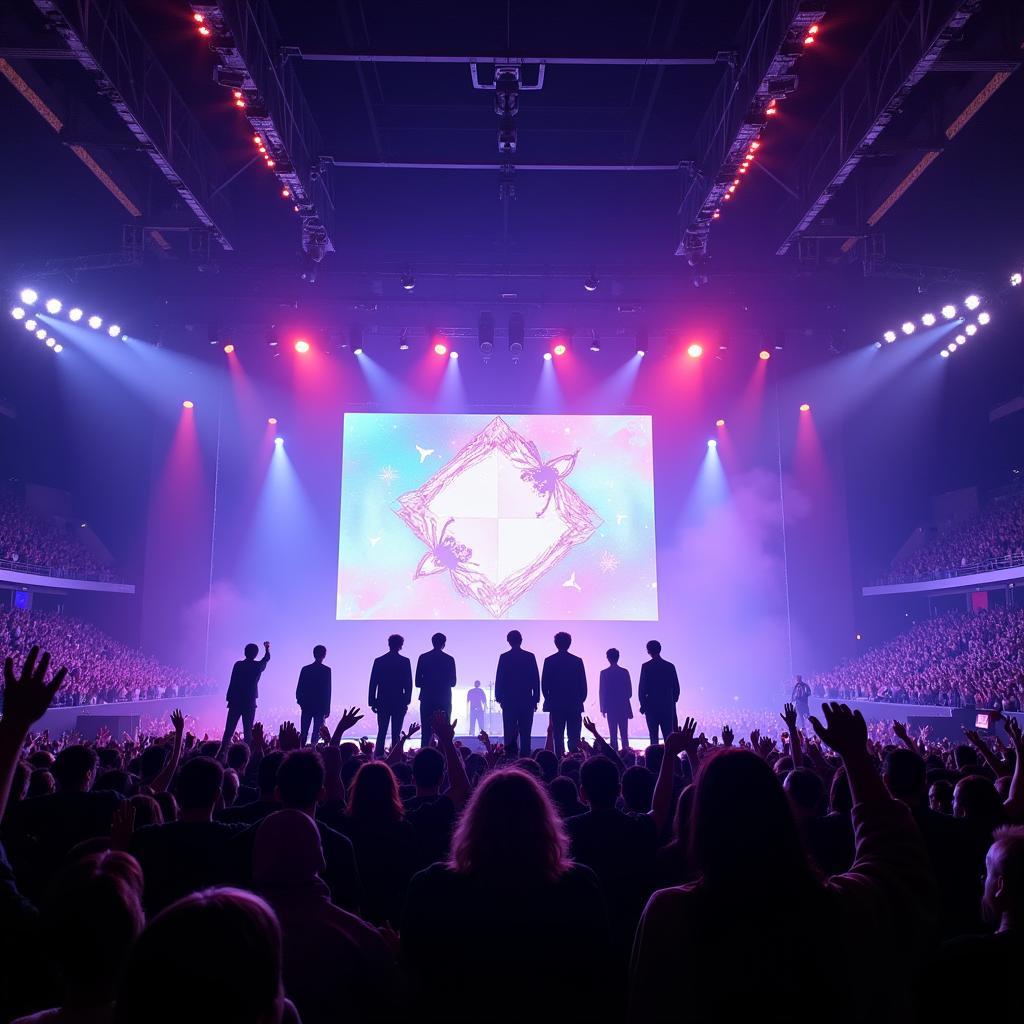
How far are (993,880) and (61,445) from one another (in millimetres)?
26039

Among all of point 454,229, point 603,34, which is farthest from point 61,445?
point 603,34

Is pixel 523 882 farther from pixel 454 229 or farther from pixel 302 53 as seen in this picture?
pixel 454 229

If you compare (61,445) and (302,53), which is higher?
(302,53)

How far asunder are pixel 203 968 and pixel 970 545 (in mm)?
25493

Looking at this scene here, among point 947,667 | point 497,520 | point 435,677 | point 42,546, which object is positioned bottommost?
point 435,677

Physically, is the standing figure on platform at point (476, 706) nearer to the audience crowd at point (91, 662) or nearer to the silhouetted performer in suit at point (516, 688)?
the audience crowd at point (91, 662)

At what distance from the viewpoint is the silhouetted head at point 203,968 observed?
120 centimetres

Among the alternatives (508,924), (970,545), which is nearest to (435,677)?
(508,924)

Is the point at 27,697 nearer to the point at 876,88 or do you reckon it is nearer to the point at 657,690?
the point at 657,690

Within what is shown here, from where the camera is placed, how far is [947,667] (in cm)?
1947

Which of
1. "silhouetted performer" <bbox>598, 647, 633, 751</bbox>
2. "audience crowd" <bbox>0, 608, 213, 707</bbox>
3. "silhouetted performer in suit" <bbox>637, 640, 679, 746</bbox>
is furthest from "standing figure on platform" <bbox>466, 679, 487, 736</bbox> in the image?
"silhouetted performer in suit" <bbox>637, 640, 679, 746</bbox>

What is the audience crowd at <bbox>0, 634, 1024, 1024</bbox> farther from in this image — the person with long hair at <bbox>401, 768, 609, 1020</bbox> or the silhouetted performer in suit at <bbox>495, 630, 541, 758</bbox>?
the silhouetted performer in suit at <bbox>495, 630, 541, 758</bbox>

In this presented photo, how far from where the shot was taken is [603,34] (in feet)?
40.9

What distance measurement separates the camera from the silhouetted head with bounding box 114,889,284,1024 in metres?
1.20
